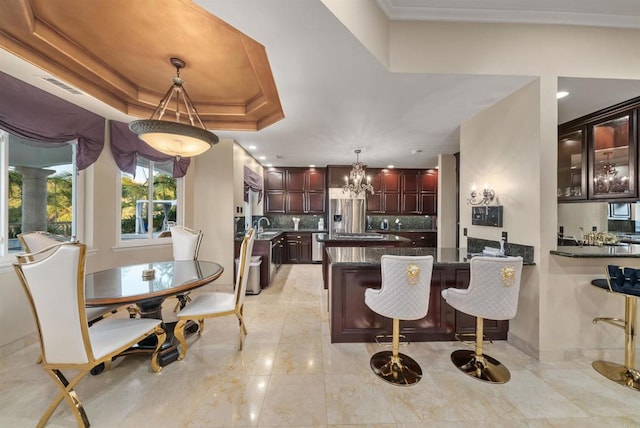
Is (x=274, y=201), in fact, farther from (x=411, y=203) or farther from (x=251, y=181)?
(x=411, y=203)

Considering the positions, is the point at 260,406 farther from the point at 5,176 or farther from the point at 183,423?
the point at 5,176

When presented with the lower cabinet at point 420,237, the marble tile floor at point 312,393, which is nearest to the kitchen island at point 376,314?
the marble tile floor at point 312,393

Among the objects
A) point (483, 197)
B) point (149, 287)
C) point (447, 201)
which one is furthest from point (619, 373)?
point (149, 287)

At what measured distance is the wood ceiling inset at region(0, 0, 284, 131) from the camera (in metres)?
1.80

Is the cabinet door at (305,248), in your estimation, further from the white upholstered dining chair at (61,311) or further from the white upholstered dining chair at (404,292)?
the white upholstered dining chair at (61,311)

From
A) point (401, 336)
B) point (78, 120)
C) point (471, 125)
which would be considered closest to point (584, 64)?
point (471, 125)

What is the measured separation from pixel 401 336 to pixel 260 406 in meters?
1.46

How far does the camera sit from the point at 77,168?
300 centimetres

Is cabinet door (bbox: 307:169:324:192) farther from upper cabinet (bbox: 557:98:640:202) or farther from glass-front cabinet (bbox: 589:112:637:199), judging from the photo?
glass-front cabinet (bbox: 589:112:637:199)

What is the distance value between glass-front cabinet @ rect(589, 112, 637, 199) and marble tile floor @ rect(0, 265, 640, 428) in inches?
65.2

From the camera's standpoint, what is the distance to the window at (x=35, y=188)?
2434mm

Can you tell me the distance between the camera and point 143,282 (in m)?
2.09

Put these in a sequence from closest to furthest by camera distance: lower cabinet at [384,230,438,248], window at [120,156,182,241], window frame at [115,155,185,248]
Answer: window frame at [115,155,185,248] < window at [120,156,182,241] < lower cabinet at [384,230,438,248]

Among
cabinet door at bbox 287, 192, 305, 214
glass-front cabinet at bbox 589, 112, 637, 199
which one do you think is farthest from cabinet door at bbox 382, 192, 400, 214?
glass-front cabinet at bbox 589, 112, 637, 199
